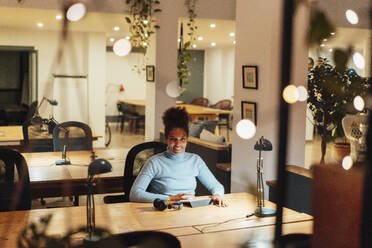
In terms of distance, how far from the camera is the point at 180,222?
2.80 meters

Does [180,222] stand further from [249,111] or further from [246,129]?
[249,111]

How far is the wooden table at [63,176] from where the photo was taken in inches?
154

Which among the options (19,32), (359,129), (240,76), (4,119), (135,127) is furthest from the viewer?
(135,127)

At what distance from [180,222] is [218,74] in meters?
14.6

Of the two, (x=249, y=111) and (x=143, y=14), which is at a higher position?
(x=143, y=14)

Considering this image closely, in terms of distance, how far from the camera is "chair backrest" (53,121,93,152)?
554 cm

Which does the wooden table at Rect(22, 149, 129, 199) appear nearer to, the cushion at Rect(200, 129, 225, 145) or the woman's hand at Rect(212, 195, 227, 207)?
the woman's hand at Rect(212, 195, 227, 207)

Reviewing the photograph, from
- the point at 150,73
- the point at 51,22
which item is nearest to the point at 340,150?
the point at 150,73

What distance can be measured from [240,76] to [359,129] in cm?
150

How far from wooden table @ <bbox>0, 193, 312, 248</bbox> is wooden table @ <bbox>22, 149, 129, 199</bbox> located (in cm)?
64

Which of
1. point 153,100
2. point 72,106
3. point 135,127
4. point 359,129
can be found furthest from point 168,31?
point 135,127

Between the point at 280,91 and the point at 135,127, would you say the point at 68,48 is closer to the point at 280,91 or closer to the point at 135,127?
the point at 280,91

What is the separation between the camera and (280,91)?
0.73m

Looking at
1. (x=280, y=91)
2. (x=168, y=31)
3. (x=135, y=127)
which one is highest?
(x=168, y=31)
